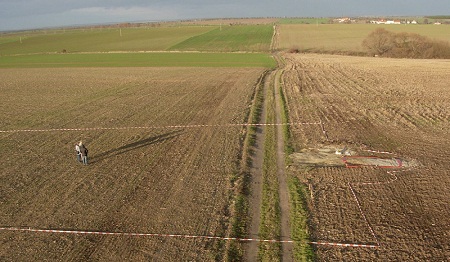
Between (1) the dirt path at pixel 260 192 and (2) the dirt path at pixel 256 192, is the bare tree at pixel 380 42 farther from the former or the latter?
Answer: (2) the dirt path at pixel 256 192

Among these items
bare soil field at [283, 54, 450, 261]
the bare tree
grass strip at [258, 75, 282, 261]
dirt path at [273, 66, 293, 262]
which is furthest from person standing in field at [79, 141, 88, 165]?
the bare tree

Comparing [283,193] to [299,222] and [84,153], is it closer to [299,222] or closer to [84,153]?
[299,222]

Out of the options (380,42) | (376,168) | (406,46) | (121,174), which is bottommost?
(121,174)

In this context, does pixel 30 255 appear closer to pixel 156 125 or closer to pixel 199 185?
pixel 199 185

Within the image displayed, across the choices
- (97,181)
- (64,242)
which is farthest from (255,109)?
(64,242)

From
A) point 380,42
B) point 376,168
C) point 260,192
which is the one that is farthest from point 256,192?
point 380,42

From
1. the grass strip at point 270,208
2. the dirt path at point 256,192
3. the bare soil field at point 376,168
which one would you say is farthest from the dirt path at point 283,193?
the dirt path at point 256,192
